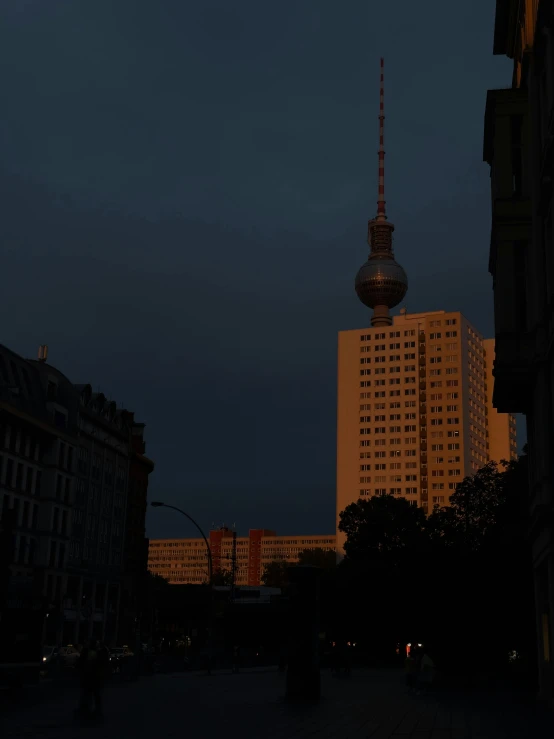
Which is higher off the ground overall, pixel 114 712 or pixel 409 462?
pixel 409 462

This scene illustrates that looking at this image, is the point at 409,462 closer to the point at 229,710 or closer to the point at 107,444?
the point at 107,444

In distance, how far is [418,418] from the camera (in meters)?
192

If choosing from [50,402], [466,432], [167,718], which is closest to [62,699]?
[167,718]

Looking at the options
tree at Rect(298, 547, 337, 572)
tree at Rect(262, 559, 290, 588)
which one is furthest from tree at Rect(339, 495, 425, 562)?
tree at Rect(262, 559, 290, 588)

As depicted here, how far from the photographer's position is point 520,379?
27859mm

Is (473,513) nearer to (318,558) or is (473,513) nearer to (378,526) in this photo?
(378,526)

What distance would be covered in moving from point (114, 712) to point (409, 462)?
170 m

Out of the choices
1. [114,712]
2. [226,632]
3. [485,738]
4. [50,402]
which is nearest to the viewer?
[485,738]

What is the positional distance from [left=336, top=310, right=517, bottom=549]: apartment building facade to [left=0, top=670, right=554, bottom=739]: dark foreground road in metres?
158

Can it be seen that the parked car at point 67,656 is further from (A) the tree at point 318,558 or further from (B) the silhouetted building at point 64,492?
(A) the tree at point 318,558

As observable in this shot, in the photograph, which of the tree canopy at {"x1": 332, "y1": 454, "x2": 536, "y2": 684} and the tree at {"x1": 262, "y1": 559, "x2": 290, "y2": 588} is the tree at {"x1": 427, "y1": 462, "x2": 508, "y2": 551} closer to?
the tree canopy at {"x1": 332, "y1": 454, "x2": 536, "y2": 684}

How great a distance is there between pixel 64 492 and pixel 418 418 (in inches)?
4504

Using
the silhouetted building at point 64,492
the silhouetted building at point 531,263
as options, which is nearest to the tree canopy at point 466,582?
the silhouetted building at point 531,263

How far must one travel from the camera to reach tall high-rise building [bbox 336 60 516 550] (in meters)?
188
